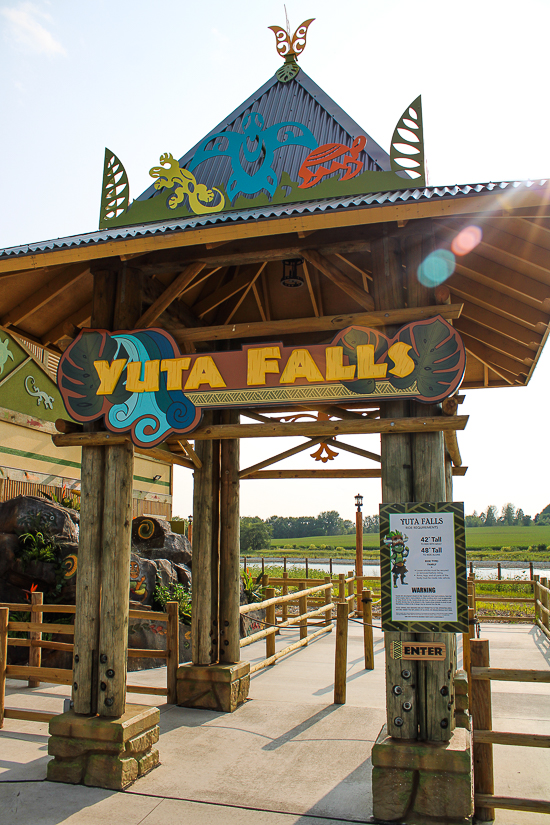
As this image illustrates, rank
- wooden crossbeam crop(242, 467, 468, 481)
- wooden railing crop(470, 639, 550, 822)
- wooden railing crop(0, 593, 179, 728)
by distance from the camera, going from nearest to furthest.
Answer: wooden railing crop(470, 639, 550, 822), wooden railing crop(0, 593, 179, 728), wooden crossbeam crop(242, 467, 468, 481)

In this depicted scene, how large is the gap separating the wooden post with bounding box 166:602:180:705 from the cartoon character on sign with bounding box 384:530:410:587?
11.0ft

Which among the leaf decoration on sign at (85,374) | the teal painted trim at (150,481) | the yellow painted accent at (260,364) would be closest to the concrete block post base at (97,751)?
the leaf decoration on sign at (85,374)

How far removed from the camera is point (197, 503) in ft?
25.1

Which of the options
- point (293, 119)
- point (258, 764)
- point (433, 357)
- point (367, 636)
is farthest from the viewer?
point (367, 636)

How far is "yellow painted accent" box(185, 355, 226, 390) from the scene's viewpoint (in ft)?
18.2

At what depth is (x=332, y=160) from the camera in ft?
18.3

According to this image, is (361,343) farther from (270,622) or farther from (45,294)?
(270,622)

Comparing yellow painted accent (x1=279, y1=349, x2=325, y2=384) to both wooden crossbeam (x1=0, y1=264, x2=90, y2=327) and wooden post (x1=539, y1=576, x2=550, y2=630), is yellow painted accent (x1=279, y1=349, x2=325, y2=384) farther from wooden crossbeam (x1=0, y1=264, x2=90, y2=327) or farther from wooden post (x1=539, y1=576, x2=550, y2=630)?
wooden post (x1=539, y1=576, x2=550, y2=630)

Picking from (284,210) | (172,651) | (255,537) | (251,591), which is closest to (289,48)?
(284,210)

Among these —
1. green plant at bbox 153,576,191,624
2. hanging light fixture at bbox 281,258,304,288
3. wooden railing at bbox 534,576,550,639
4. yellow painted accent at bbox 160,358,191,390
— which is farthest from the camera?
wooden railing at bbox 534,576,550,639

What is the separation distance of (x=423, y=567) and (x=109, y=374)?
3.40m

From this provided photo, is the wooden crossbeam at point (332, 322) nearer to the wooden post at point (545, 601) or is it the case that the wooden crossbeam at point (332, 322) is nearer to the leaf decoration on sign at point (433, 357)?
the leaf decoration on sign at point (433, 357)

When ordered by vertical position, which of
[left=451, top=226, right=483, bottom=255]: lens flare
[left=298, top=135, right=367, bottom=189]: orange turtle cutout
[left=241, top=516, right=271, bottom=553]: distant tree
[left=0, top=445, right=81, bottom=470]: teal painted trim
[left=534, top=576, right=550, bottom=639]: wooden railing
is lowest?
[left=241, top=516, right=271, bottom=553]: distant tree

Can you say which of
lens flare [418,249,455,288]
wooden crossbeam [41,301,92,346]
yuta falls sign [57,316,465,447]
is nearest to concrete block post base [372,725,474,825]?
yuta falls sign [57,316,465,447]
